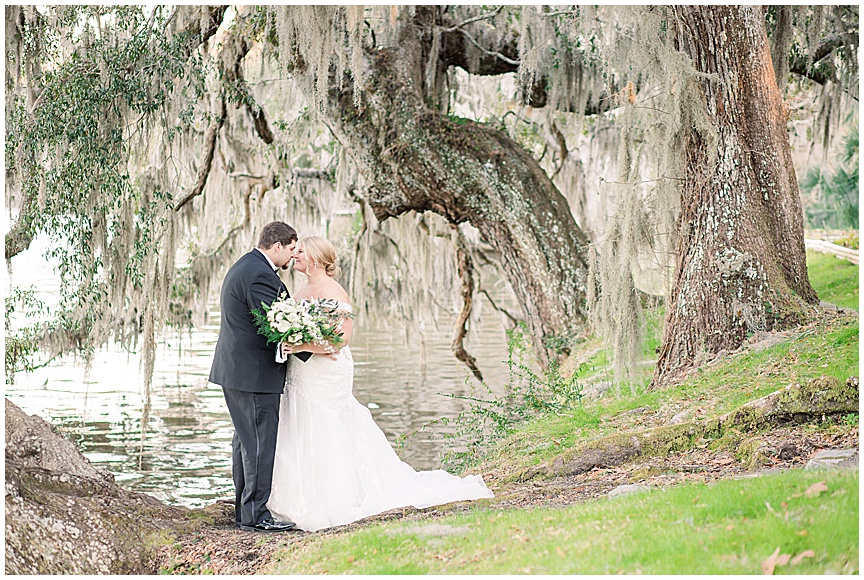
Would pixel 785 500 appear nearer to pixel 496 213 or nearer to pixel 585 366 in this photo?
pixel 585 366

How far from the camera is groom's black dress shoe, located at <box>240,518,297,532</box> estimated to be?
5141 millimetres

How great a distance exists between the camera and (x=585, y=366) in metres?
9.27

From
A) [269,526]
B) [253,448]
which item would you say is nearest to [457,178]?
[253,448]

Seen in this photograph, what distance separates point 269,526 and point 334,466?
0.56 metres

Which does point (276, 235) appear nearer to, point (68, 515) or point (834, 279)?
point (68, 515)

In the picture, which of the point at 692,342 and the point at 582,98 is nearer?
the point at 692,342

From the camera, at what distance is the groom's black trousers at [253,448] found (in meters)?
5.19

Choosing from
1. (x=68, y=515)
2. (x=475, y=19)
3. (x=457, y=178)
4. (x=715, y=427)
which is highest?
(x=475, y=19)

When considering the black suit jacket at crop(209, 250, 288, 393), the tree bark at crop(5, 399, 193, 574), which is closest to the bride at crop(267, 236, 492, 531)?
the black suit jacket at crop(209, 250, 288, 393)

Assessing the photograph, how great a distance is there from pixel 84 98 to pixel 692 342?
598cm

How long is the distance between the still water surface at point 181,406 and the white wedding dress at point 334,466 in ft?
9.07

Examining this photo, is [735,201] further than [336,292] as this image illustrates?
Yes

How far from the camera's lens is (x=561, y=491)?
5023 millimetres

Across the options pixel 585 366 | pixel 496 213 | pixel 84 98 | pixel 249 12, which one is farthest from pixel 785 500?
pixel 249 12
